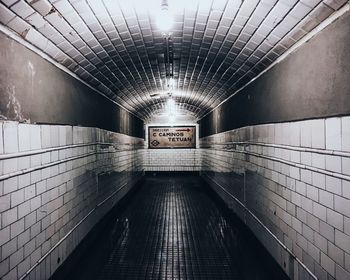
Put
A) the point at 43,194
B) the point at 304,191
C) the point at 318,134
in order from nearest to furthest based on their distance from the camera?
the point at 318,134
the point at 304,191
the point at 43,194

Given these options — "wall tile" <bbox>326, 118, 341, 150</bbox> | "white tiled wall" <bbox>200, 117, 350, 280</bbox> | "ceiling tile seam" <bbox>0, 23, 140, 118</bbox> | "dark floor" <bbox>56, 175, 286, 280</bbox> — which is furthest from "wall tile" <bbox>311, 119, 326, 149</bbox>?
"ceiling tile seam" <bbox>0, 23, 140, 118</bbox>

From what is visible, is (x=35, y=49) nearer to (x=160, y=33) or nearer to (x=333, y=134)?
(x=160, y=33)

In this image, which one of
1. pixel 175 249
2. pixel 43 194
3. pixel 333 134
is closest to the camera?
pixel 333 134

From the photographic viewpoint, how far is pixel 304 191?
12.6 ft

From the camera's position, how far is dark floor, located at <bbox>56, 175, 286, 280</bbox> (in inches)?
189

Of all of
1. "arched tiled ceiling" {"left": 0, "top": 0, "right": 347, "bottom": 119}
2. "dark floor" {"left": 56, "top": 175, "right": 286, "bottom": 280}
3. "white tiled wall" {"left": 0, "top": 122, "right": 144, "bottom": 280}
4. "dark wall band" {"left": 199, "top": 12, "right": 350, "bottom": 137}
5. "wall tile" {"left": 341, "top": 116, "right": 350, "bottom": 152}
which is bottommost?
"dark floor" {"left": 56, "top": 175, "right": 286, "bottom": 280}

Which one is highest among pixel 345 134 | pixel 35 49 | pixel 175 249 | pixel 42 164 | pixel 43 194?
pixel 35 49

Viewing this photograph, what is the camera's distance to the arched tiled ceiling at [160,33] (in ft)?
10.8

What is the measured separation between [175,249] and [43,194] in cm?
269

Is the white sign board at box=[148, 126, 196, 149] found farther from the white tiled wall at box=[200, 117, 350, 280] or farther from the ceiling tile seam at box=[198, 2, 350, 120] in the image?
the ceiling tile seam at box=[198, 2, 350, 120]

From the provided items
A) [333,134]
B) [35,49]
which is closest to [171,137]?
[35,49]

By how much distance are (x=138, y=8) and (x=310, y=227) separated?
3203mm

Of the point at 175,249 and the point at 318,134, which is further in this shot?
the point at 175,249

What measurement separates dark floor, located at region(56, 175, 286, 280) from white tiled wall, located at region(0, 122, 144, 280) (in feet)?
1.93
